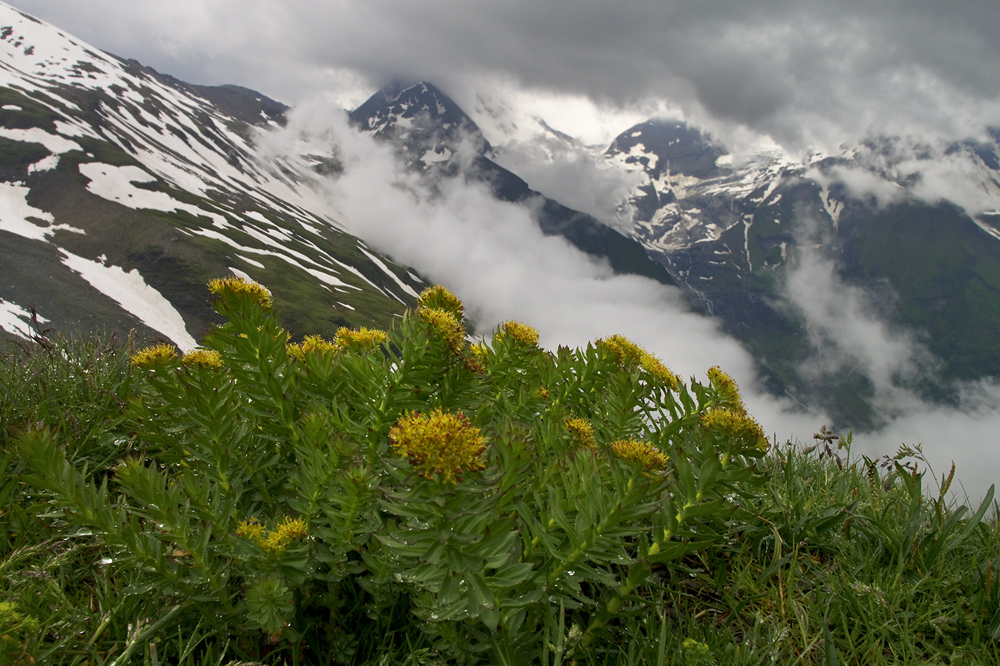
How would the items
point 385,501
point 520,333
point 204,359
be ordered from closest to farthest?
point 385,501
point 204,359
point 520,333

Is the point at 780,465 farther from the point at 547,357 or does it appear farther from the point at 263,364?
the point at 263,364

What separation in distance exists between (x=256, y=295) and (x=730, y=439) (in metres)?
3.07

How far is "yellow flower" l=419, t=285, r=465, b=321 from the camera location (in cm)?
376

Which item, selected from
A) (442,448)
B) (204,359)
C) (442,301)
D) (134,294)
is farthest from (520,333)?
(134,294)

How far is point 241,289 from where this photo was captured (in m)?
3.14

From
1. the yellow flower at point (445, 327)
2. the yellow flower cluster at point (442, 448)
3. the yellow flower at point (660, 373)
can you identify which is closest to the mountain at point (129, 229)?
the yellow flower at point (660, 373)

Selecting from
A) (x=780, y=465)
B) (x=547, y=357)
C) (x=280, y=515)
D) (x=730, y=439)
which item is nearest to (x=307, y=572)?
(x=280, y=515)

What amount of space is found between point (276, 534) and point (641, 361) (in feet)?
11.3

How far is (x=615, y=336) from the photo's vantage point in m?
4.93

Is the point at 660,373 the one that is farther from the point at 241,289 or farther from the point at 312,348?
the point at 241,289

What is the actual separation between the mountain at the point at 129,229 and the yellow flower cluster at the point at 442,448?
70.5m

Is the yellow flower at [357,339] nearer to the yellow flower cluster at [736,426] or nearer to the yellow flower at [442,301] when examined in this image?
the yellow flower at [442,301]

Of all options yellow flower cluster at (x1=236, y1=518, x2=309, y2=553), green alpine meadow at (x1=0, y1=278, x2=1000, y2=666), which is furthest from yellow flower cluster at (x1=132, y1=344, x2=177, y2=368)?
yellow flower cluster at (x1=236, y1=518, x2=309, y2=553)

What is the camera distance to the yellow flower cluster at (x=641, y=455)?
2.52m
